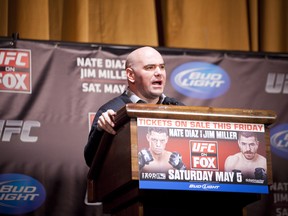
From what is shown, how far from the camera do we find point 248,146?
2508mm

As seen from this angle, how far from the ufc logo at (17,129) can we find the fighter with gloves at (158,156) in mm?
1306

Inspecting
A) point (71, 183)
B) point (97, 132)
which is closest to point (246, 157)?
point (97, 132)

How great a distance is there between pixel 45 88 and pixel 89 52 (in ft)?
1.03

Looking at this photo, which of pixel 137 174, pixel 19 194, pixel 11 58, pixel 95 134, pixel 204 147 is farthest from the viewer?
pixel 11 58

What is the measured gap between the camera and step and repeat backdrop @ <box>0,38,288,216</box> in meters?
3.53

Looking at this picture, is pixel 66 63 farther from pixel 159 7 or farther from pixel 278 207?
pixel 278 207

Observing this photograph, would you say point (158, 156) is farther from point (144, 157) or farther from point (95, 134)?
point (95, 134)

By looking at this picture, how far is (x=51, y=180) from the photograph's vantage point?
3549 mm

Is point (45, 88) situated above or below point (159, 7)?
below

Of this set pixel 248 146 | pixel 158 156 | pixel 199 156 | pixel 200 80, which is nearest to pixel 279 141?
pixel 200 80

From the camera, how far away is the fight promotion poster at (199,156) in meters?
2.39

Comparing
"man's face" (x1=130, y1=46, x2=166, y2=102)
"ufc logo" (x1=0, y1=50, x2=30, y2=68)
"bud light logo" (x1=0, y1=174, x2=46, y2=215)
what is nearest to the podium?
"man's face" (x1=130, y1=46, x2=166, y2=102)

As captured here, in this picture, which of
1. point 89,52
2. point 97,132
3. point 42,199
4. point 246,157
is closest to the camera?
point 246,157

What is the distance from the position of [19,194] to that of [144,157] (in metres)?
1.30
